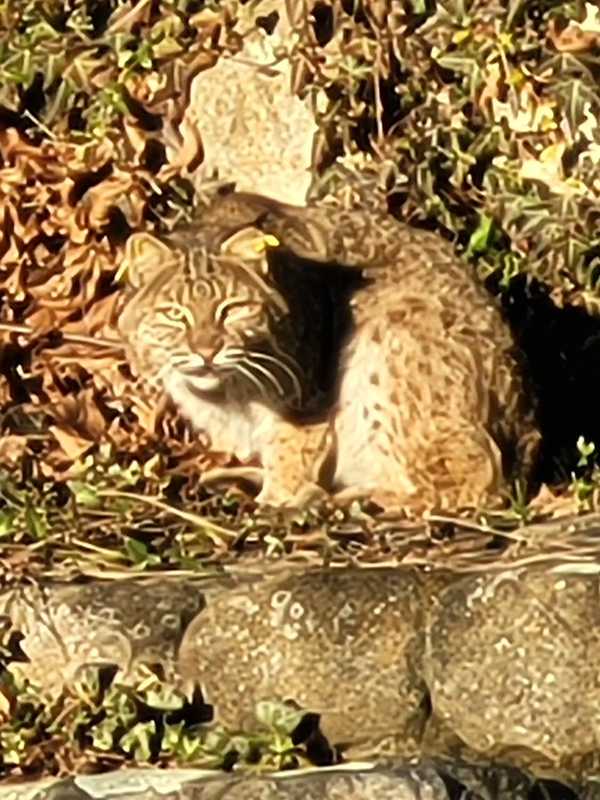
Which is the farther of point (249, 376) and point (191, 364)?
point (249, 376)

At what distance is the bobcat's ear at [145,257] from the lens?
21.7 feet

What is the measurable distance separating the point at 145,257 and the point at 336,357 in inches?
21.4

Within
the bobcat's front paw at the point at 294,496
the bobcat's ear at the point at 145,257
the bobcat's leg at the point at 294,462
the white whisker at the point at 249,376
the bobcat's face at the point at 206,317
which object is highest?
the bobcat's ear at the point at 145,257

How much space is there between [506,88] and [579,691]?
2226 millimetres

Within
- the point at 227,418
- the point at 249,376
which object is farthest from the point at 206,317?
the point at 227,418

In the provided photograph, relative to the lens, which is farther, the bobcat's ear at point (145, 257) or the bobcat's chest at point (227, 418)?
the bobcat's chest at point (227, 418)

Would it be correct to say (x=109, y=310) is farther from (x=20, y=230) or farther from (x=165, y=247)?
(x=165, y=247)

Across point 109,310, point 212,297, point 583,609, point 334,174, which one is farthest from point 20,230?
point 583,609

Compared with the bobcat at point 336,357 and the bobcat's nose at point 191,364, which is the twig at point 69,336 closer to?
the bobcat at point 336,357

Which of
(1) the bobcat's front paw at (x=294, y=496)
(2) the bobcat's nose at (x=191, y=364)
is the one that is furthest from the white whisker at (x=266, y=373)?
(1) the bobcat's front paw at (x=294, y=496)

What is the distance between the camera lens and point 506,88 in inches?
296

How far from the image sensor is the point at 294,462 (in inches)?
265

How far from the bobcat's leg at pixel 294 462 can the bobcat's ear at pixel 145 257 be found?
0.49 meters

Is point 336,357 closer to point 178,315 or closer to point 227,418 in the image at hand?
point 227,418
